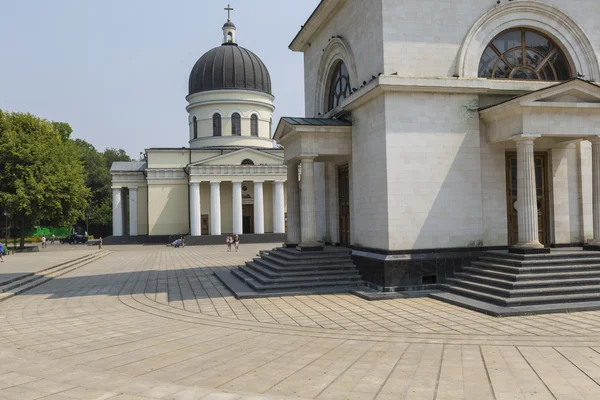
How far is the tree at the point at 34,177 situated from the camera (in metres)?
35.8

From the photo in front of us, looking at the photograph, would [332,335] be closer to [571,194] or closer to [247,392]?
[247,392]

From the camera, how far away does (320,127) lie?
15992 mm

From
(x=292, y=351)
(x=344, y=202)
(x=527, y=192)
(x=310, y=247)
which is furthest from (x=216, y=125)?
(x=292, y=351)

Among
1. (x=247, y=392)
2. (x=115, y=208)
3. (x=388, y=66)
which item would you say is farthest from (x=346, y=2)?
(x=115, y=208)

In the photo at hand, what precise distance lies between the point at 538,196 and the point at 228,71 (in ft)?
125

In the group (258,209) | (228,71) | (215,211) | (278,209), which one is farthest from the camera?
(228,71)

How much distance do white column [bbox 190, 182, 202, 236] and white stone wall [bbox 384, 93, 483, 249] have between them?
111 feet

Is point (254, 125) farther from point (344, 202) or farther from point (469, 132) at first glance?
point (469, 132)

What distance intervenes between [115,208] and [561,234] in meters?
43.2

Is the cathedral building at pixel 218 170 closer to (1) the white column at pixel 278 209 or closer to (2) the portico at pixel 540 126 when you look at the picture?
(1) the white column at pixel 278 209

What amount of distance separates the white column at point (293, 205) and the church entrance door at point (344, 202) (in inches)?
60.5

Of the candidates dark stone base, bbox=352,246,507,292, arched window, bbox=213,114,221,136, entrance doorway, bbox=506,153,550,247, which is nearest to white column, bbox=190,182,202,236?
arched window, bbox=213,114,221,136

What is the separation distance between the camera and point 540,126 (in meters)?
13.2

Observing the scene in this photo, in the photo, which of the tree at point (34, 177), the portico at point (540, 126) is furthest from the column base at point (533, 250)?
the tree at point (34, 177)
